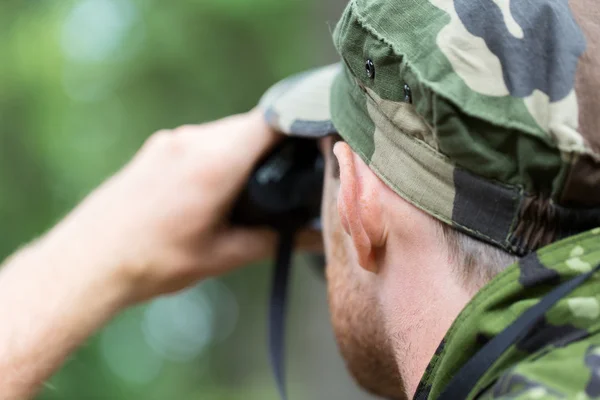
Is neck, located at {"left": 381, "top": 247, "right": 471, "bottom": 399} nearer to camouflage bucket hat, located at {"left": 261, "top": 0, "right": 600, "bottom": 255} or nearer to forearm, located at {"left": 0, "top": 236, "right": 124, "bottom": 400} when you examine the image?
camouflage bucket hat, located at {"left": 261, "top": 0, "right": 600, "bottom": 255}

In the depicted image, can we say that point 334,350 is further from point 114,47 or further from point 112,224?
point 114,47

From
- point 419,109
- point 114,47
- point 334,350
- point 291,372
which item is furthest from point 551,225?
point 114,47

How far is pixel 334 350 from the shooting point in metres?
3.87

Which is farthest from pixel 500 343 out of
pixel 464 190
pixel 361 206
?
pixel 361 206

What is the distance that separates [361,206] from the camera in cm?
105

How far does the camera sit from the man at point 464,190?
83 cm

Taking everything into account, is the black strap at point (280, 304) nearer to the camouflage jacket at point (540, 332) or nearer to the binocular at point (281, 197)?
the binocular at point (281, 197)

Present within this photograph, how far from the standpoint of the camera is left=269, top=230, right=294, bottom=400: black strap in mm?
1575

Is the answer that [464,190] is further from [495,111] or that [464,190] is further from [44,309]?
[44,309]

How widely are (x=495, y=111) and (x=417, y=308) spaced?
0.97 ft

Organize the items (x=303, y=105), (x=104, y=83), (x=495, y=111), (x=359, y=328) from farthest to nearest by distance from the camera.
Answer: (x=104, y=83) < (x=303, y=105) < (x=359, y=328) < (x=495, y=111)

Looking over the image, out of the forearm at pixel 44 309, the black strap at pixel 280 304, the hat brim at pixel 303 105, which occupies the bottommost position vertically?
the black strap at pixel 280 304

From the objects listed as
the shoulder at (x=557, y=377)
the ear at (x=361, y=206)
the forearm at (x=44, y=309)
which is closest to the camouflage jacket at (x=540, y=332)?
the shoulder at (x=557, y=377)

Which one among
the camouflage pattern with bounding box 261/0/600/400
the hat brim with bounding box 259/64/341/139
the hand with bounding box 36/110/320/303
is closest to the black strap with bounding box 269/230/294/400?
the hand with bounding box 36/110/320/303
